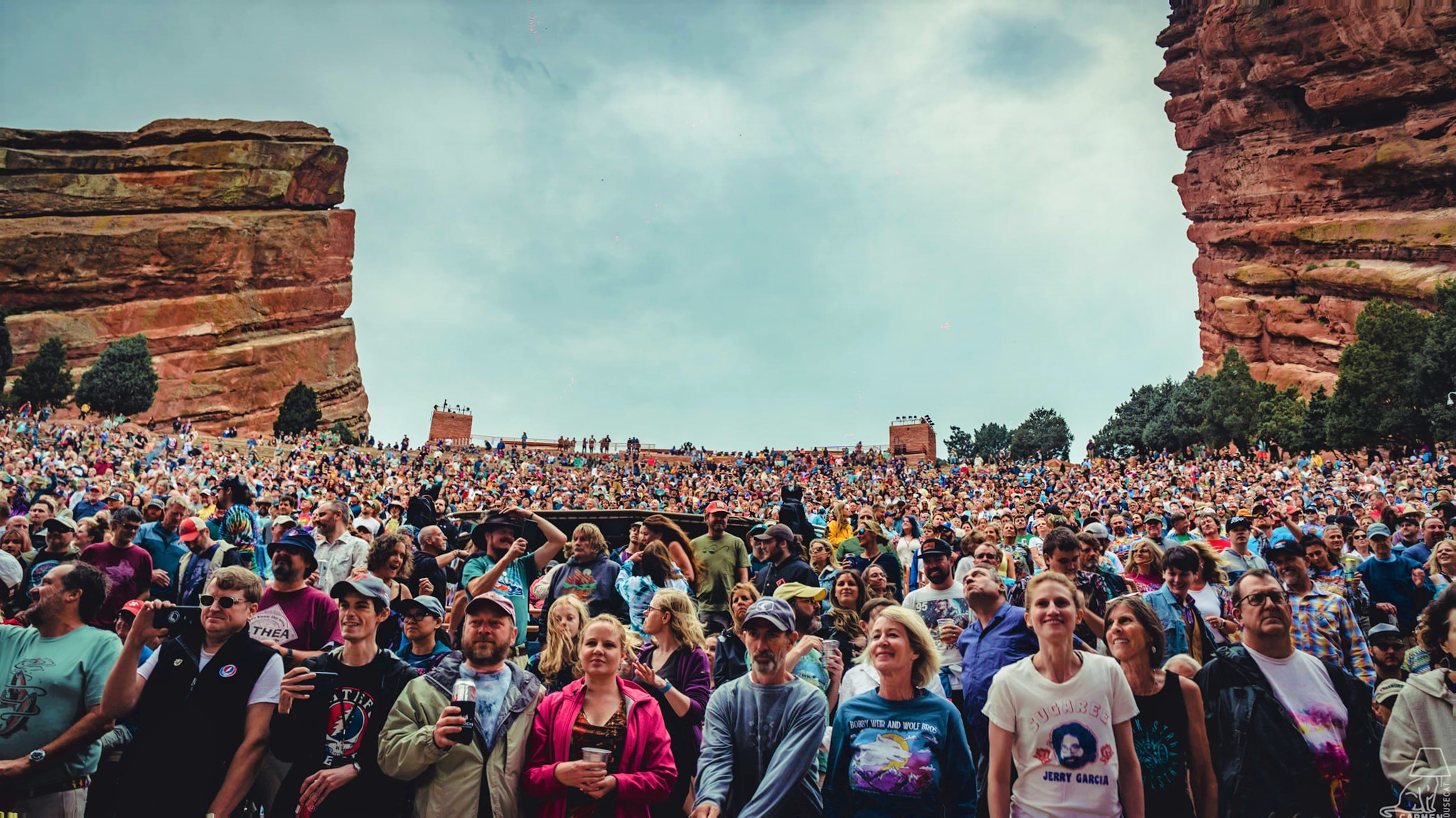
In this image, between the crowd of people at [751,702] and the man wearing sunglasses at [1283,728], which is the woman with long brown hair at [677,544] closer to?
the crowd of people at [751,702]

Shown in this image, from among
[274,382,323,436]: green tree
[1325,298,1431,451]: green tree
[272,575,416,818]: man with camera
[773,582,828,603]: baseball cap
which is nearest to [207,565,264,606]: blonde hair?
[272,575,416,818]: man with camera

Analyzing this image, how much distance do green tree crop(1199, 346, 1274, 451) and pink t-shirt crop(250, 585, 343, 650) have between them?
53.6m

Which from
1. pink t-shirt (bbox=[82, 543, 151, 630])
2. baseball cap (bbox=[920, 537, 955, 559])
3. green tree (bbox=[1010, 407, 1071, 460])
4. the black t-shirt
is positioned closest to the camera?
baseball cap (bbox=[920, 537, 955, 559])

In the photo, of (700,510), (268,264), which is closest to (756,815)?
(700,510)

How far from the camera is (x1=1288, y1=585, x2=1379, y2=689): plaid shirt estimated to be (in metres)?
4.87

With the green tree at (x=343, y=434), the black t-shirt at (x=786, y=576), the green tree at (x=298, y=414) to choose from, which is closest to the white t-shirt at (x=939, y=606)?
the black t-shirt at (x=786, y=576)

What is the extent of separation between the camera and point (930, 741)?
10.9 ft

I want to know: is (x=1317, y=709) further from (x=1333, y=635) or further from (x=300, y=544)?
(x=300, y=544)

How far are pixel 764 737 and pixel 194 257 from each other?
77413 millimetres

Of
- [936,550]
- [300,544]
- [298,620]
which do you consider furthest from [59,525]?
[936,550]

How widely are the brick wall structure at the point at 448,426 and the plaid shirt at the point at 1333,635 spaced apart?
207 ft

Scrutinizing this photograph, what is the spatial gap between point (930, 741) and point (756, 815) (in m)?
0.77

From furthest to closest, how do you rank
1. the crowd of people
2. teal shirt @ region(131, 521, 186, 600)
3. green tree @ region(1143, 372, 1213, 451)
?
green tree @ region(1143, 372, 1213, 451)
teal shirt @ region(131, 521, 186, 600)
the crowd of people

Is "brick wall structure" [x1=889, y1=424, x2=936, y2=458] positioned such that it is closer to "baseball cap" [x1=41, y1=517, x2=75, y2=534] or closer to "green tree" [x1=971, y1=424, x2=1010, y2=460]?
"green tree" [x1=971, y1=424, x2=1010, y2=460]
